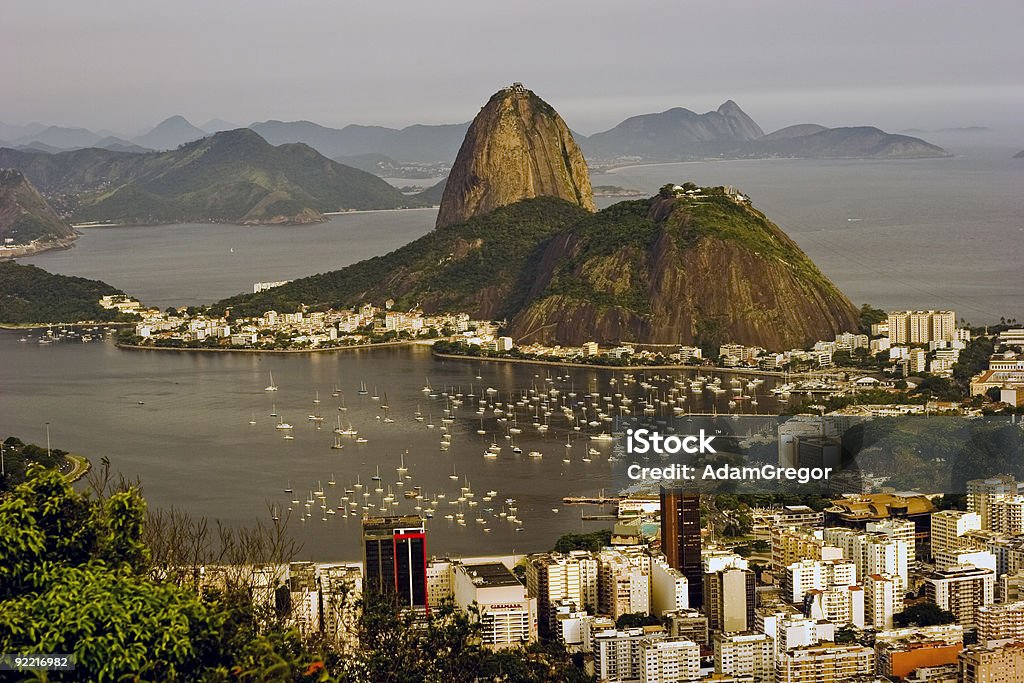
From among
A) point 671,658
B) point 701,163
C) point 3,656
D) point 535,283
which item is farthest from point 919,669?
point 701,163

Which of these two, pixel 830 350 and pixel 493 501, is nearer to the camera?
pixel 493 501

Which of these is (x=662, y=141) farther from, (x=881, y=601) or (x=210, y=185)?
(x=881, y=601)

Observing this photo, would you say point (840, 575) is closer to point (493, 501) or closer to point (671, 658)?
point (671, 658)

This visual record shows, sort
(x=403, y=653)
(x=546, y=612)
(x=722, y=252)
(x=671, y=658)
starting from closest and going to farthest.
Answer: (x=403, y=653)
(x=671, y=658)
(x=546, y=612)
(x=722, y=252)

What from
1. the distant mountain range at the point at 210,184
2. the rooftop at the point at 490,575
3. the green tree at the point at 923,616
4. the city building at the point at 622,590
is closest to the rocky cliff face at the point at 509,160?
the rooftop at the point at 490,575

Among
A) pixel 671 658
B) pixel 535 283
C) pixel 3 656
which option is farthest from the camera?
pixel 535 283

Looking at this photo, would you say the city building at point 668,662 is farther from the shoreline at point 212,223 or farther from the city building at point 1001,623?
the shoreline at point 212,223

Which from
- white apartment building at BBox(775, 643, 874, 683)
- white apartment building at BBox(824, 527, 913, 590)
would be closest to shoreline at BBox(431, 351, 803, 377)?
white apartment building at BBox(824, 527, 913, 590)
